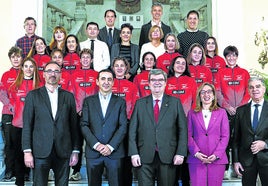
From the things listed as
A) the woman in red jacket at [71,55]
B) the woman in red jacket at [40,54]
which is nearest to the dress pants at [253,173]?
the woman in red jacket at [71,55]

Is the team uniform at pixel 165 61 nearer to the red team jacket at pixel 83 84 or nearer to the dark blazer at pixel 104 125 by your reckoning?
the red team jacket at pixel 83 84

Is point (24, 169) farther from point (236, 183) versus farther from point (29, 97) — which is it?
point (236, 183)

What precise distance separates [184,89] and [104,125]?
4.55 ft

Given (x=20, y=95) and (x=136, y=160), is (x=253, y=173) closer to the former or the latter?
(x=136, y=160)

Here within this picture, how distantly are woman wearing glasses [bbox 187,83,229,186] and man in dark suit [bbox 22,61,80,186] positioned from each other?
1300 mm

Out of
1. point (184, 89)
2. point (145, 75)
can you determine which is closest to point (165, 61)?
point (145, 75)

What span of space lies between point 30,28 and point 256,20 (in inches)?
194

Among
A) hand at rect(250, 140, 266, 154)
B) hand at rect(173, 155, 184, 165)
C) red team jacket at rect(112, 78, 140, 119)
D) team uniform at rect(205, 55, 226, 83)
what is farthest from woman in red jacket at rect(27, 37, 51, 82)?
hand at rect(250, 140, 266, 154)

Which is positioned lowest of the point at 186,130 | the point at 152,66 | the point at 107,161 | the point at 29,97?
the point at 107,161

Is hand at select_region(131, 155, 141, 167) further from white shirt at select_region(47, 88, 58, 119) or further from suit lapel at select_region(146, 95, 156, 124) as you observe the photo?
white shirt at select_region(47, 88, 58, 119)

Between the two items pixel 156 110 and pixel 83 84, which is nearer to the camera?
pixel 156 110

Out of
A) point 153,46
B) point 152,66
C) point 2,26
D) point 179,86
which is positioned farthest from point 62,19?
point 179,86

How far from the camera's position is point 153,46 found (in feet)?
23.0

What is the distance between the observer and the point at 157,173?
4.86 meters
